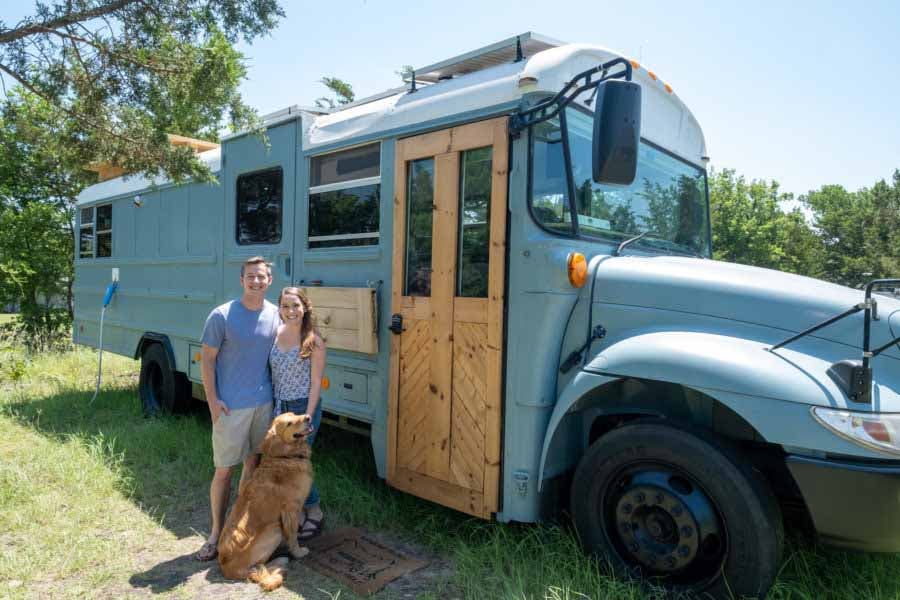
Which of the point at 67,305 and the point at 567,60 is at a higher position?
the point at 567,60

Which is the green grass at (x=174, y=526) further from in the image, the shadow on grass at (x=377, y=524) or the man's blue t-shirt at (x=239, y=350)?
the man's blue t-shirt at (x=239, y=350)

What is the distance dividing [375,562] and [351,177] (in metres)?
2.46

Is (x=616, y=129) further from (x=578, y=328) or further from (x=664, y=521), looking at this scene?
(x=664, y=521)

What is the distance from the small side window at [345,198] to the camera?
4188 millimetres

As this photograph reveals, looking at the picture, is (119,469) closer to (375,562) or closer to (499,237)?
(375,562)

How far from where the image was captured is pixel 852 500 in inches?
95.3

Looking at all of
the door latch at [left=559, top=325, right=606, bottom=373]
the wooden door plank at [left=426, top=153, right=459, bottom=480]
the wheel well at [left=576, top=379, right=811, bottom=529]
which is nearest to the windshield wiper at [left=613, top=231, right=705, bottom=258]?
the door latch at [left=559, top=325, right=606, bottom=373]

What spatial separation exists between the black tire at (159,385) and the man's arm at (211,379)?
310 cm

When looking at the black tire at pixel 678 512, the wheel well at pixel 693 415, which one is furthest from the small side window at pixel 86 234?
the black tire at pixel 678 512

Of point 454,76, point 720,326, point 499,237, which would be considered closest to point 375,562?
point 499,237

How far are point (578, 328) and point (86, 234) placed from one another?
24.9 ft

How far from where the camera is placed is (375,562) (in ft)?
11.8

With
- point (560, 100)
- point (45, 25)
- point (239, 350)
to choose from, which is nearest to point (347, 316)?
point (239, 350)

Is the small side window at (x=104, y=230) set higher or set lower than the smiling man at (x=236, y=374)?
higher
